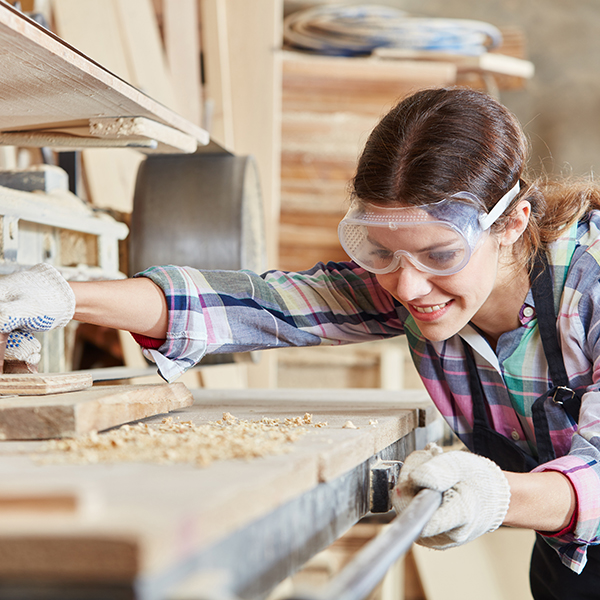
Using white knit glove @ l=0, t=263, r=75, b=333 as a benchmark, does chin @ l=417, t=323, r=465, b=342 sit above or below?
below

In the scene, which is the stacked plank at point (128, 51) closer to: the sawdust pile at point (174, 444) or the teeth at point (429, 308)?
the teeth at point (429, 308)

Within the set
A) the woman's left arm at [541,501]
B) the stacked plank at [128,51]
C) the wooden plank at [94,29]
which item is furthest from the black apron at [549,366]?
the wooden plank at [94,29]

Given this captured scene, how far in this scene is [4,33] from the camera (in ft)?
3.10

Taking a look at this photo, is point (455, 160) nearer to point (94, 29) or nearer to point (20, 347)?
point (20, 347)

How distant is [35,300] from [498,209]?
0.86 metres

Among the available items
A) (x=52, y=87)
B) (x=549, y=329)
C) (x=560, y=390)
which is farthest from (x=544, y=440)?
(x=52, y=87)

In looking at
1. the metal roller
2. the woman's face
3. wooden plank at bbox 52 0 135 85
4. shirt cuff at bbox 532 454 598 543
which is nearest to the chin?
the woman's face

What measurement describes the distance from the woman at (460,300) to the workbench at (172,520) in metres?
0.27

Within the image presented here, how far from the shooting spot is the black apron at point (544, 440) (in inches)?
52.9

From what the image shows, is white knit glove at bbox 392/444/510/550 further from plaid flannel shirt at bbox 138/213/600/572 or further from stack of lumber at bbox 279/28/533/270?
stack of lumber at bbox 279/28/533/270

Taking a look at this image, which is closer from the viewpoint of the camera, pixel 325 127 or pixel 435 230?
pixel 435 230

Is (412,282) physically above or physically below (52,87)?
below

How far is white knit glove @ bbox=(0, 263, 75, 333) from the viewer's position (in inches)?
46.3

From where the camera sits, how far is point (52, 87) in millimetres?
1180
